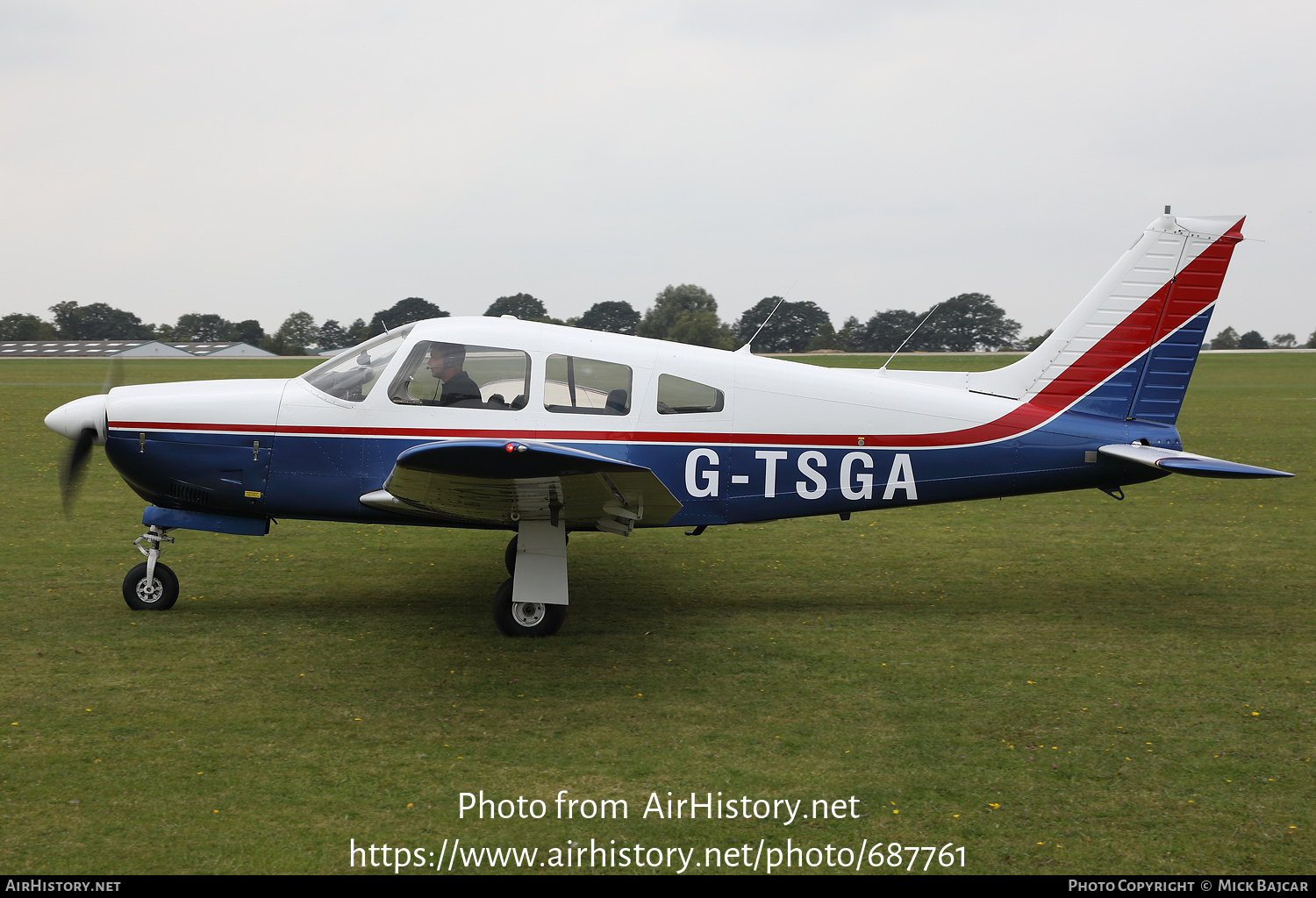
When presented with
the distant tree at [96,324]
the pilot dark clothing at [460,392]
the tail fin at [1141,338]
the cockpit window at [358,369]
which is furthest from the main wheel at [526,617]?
the distant tree at [96,324]

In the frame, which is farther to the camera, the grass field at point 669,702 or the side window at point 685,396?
the side window at point 685,396

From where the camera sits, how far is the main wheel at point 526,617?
634cm

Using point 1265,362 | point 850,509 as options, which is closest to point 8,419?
point 850,509

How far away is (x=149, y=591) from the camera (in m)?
6.67

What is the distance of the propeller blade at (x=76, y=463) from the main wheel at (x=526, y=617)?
3266 millimetres

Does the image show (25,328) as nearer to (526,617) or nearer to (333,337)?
(333,337)

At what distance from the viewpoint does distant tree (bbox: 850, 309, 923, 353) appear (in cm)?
2708

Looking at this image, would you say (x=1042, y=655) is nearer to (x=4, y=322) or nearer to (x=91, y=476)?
(x=91, y=476)

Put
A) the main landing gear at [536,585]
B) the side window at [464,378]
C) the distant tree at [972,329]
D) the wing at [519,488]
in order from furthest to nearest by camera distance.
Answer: the distant tree at [972,329]
the side window at [464,378]
the main landing gear at [536,585]
the wing at [519,488]

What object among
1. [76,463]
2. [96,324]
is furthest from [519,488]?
[96,324]

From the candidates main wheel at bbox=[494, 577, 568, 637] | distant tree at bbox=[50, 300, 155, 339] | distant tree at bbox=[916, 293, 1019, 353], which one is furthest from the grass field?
distant tree at bbox=[50, 300, 155, 339]

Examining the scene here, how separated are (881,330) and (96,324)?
6485 centimetres

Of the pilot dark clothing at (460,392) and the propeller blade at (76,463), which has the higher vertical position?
the pilot dark clothing at (460,392)

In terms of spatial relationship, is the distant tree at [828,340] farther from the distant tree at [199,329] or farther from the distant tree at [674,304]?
the distant tree at [199,329]
